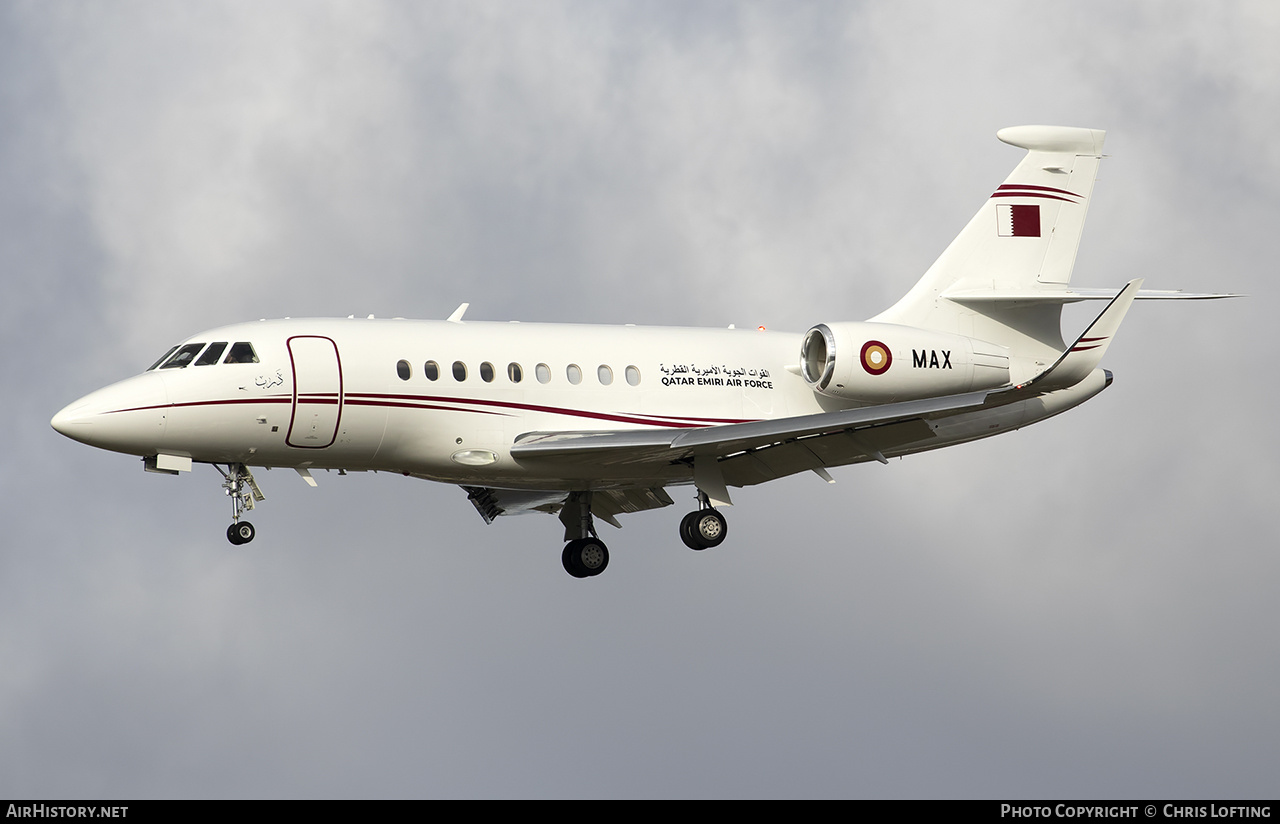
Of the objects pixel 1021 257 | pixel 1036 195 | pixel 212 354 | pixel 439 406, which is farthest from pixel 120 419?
pixel 1036 195

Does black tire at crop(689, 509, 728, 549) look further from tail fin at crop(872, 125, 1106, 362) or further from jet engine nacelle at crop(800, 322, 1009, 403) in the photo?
tail fin at crop(872, 125, 1106, 362)

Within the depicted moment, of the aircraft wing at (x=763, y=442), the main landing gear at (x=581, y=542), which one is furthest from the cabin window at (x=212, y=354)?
the main landing gear at (x=581, y=542)

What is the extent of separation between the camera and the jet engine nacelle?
33156 mm

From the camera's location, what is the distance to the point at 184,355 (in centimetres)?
3027

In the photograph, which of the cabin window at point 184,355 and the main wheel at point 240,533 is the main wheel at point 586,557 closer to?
the main wheel at point 240,533

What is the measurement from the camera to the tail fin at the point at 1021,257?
3522 cm

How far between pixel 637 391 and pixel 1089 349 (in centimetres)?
772

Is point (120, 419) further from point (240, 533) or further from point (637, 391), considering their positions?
point (637, 391)

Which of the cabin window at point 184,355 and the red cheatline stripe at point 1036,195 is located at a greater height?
the red cheatline stripe at point 1036,195

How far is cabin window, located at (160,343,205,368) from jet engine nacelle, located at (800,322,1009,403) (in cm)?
1085

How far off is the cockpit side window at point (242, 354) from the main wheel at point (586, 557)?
8.00 meters

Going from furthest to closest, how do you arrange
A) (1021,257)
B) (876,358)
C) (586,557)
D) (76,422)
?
(1021,257)
(586,557)
(876,358)
(76,422)

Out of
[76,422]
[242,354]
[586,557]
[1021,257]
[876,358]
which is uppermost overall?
[1021,257]

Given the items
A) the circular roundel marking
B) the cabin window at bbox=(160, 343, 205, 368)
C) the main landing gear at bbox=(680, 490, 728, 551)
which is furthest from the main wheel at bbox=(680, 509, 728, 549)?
the cabin window at bbox=(160, 343, 205, 368)
